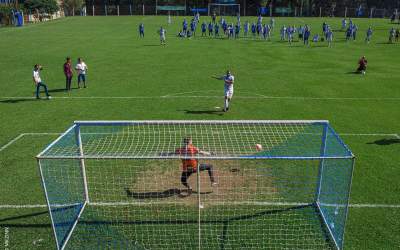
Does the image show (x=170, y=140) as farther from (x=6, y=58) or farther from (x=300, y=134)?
(x=6, y=58)

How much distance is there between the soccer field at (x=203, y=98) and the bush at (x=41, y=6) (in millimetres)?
25523

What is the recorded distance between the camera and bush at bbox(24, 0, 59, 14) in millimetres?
66562

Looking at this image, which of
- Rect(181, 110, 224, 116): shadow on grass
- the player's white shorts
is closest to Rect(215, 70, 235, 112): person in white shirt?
the player's white shorts

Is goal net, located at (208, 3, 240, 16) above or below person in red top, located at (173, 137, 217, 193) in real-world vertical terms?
above

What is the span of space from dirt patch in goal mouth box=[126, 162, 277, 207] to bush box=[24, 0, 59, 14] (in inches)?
2559

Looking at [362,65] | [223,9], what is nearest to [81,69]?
[362,65]

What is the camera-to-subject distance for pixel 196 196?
10859 millimetres

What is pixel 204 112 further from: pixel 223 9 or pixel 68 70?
pixel 223 9

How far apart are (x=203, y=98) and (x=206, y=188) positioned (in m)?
10.6

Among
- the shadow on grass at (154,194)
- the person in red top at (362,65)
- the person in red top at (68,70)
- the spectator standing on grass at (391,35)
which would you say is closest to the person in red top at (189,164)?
the shadow on grass at (154,194)

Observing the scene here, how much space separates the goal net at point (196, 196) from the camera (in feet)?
30.0

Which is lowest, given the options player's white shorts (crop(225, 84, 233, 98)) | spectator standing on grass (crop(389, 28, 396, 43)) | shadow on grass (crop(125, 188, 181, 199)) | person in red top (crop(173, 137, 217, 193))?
shadow on grass (crop(125, 188, 181, 199))

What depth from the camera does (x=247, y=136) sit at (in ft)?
49.0

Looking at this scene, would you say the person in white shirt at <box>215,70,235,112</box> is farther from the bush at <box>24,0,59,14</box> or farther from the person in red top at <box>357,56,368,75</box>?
the bush at <box>24,0,59,14</box>
